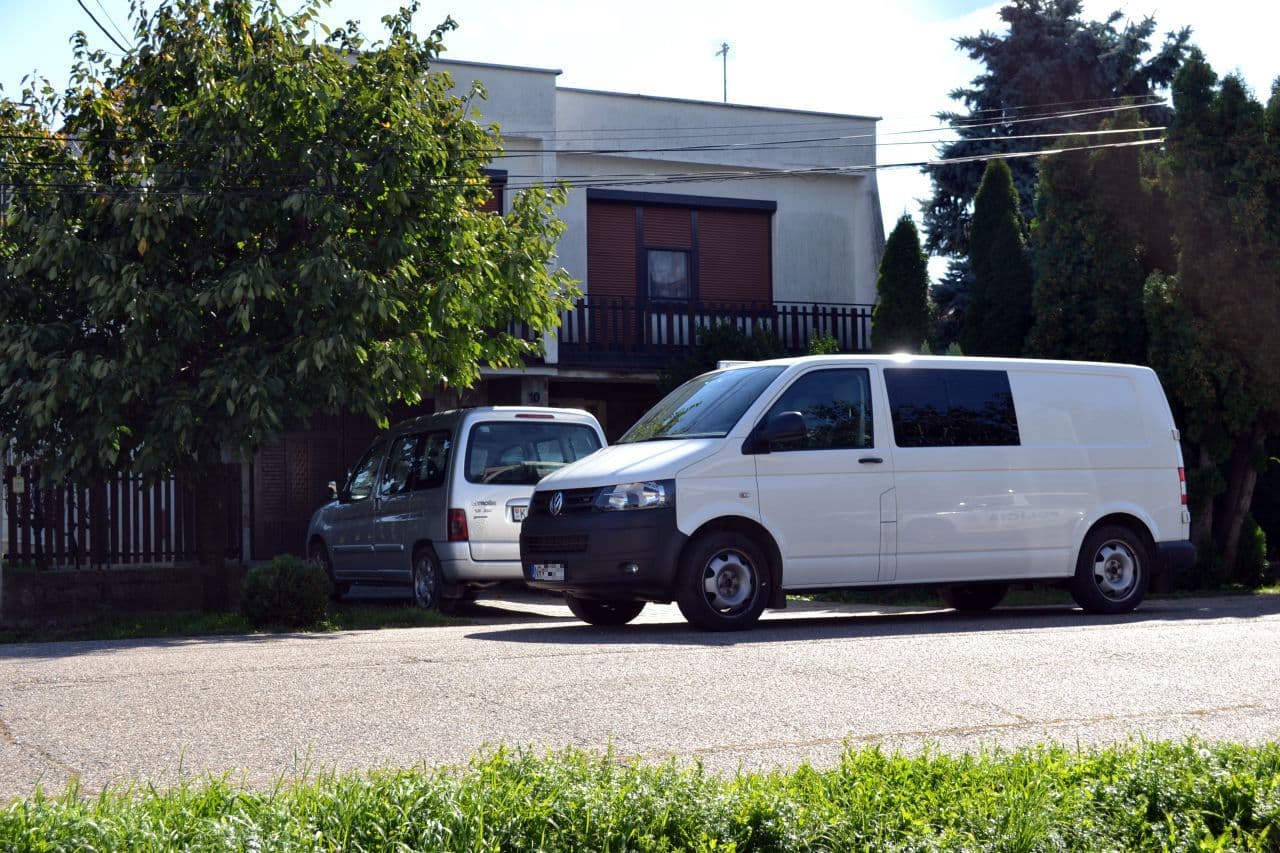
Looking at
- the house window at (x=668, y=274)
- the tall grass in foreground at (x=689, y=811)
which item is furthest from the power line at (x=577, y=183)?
the tall grass in foreground at (x=689, y=811)

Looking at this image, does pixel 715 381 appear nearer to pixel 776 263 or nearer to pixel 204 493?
pixel 204 493

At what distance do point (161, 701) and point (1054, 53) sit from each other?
111 ft

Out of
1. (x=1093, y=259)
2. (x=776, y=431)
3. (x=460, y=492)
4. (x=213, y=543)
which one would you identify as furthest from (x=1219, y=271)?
(x=213, y=543)

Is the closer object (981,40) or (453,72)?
(453,72)

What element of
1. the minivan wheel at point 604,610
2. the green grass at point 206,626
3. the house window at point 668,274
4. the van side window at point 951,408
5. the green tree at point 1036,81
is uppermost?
the green tree at point 1036,81

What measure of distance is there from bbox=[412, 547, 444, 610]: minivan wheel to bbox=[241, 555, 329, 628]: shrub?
1787mm

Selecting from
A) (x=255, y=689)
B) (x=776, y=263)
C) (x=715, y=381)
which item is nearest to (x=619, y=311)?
(x=776, y=263)

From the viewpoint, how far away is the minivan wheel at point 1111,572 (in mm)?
12023

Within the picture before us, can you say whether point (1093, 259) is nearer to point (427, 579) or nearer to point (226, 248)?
point (427, 579)

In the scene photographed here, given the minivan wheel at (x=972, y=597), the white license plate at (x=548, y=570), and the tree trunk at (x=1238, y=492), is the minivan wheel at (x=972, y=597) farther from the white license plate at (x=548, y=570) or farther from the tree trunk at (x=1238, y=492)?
the tree trunk at (x=1238, y=492)

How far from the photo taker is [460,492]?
44.6ft

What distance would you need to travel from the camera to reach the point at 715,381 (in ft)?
38.1

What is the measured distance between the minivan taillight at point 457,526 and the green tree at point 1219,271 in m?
8.95

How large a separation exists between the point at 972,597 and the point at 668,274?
39.0ft
